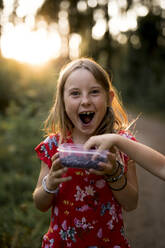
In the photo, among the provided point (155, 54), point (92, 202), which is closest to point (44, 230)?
point (92, 202)

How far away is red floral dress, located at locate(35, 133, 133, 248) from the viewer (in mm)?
1752

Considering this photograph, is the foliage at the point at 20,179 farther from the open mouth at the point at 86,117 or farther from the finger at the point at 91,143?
the finger at the point at 91,143

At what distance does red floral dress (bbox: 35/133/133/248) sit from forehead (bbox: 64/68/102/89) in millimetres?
557

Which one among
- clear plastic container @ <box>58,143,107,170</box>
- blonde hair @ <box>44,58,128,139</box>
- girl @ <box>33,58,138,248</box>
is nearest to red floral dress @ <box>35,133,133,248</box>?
girl @ <box>33,58,138,248</box>

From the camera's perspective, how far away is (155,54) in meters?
24.8

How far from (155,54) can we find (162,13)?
3.35m

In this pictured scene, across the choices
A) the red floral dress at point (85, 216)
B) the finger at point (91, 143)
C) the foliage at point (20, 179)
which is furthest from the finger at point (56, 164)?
the foliage at point (20, 179)


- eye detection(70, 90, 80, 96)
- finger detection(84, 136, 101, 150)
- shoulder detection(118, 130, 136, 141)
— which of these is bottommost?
finger detection(84, 136, 101, 150)

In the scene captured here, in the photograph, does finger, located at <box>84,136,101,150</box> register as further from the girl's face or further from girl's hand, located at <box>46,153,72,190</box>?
the girl's face

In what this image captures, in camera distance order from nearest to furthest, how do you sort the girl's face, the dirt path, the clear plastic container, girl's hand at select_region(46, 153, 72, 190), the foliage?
the clear plastic container → girl's hand at select_region(46, 153, 72, 190) → the girl's face → the foliage → the dirt path

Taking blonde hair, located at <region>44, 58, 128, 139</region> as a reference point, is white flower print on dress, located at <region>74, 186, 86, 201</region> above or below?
below

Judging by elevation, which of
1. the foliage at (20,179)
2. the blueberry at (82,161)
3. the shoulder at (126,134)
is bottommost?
the foliage at (20,179)

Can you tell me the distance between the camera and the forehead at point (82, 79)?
188 cm

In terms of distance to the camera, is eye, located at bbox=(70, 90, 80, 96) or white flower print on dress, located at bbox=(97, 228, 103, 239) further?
eye, located at bbox=(70, 90, 80, 96)
